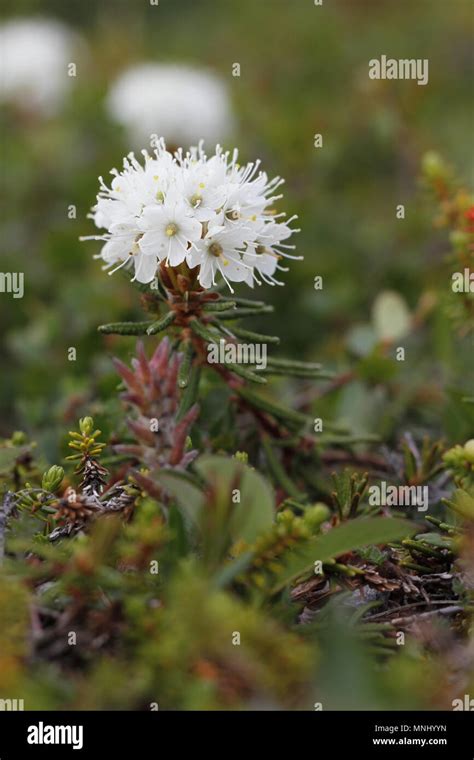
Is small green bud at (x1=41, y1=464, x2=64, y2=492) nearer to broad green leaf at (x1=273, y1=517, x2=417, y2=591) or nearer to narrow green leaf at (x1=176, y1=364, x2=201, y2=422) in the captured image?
narrow green leaf at (x1=176, y1=364, x2=201, y2=422)

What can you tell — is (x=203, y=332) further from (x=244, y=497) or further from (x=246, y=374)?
(x=244, y=497)

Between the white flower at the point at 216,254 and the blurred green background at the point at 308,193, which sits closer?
the white flower at the point at 216,254

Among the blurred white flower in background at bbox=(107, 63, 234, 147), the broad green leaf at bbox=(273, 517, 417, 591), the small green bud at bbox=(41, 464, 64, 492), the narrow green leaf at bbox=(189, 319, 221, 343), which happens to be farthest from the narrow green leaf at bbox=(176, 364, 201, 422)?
the blurred white flower in background at bbox=(107, 63, 234, 147)

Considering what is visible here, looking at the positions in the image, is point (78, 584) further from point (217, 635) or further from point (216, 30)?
point (216, 30)

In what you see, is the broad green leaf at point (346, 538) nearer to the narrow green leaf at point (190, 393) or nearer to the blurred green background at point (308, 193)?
the narrow green leaf at point (190, 393)

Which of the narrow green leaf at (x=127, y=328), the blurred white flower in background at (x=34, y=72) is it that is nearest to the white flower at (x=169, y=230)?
the narrow green leaf at (x=127, y=328)

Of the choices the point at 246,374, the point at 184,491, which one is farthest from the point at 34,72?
the point at 184,491
